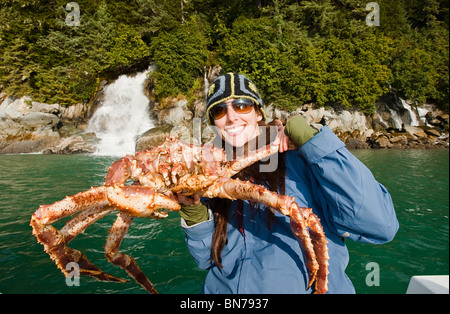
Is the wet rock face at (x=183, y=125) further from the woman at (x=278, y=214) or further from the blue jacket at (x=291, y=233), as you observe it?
the blue jacket at (x=291, y=233)

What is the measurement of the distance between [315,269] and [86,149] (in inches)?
758

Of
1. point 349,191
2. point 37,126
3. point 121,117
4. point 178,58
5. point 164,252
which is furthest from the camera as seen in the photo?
point 178,58

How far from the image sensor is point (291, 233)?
6.44 ft

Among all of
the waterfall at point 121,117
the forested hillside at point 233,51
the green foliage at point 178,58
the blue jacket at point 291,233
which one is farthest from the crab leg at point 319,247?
the green foliage at point 178,58

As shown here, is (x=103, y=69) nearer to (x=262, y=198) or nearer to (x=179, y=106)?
(x=179, y=106)

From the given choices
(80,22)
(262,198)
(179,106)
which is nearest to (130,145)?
(179,106)

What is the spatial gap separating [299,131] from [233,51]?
23.4 m

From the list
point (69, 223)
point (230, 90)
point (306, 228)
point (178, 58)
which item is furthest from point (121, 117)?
point (306, 228)

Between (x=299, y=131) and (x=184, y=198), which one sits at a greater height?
(x=299, y=131)

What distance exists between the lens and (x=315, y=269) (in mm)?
1698

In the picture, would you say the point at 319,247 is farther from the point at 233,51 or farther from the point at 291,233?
the point at 233,51

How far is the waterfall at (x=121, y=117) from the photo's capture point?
61.7 feet
